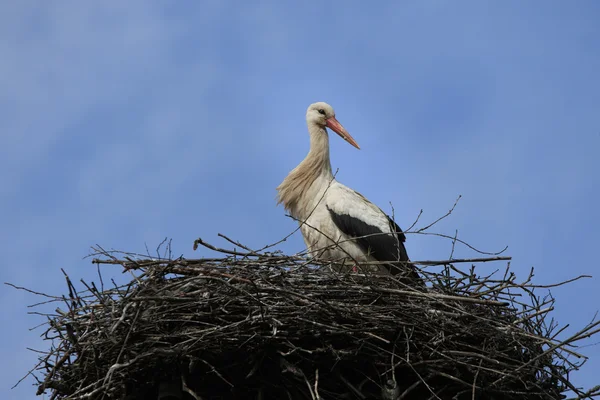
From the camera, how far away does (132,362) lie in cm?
426

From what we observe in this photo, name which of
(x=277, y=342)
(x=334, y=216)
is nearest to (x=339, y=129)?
(x=334, y=216)

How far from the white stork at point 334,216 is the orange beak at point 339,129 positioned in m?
0.19

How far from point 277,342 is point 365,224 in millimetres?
1971

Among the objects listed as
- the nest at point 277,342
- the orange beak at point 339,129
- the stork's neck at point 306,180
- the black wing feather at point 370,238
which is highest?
the orange beak at point 339,129

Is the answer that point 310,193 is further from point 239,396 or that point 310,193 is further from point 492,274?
point 239,396

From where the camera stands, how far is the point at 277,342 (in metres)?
4.41

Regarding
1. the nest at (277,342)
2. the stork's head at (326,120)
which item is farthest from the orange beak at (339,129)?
the nest at (277,342)

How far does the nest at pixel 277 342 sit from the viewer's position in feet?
14.3

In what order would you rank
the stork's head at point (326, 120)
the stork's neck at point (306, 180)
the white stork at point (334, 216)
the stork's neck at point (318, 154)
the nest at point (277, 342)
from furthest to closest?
the stork's head at point (326, 120) → the stork's neck at point (318, 154) → the stork's neck at point (306, 180) → the white stork at point (334, 216) → the nest at point (277, 342)

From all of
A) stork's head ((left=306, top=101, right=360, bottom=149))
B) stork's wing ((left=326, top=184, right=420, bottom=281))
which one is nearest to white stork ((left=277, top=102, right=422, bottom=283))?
stork's wing ((left=326, top=184, right=420, bottom=281))

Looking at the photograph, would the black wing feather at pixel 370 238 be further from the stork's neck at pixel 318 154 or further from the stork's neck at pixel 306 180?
the stork's neck at pixel 318 154

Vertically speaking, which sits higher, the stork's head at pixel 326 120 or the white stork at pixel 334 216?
the stork's head at pixel 326 120

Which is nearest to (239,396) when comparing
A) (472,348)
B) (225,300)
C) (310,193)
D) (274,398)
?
(274,398)

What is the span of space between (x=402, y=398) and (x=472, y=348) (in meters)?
0.54
